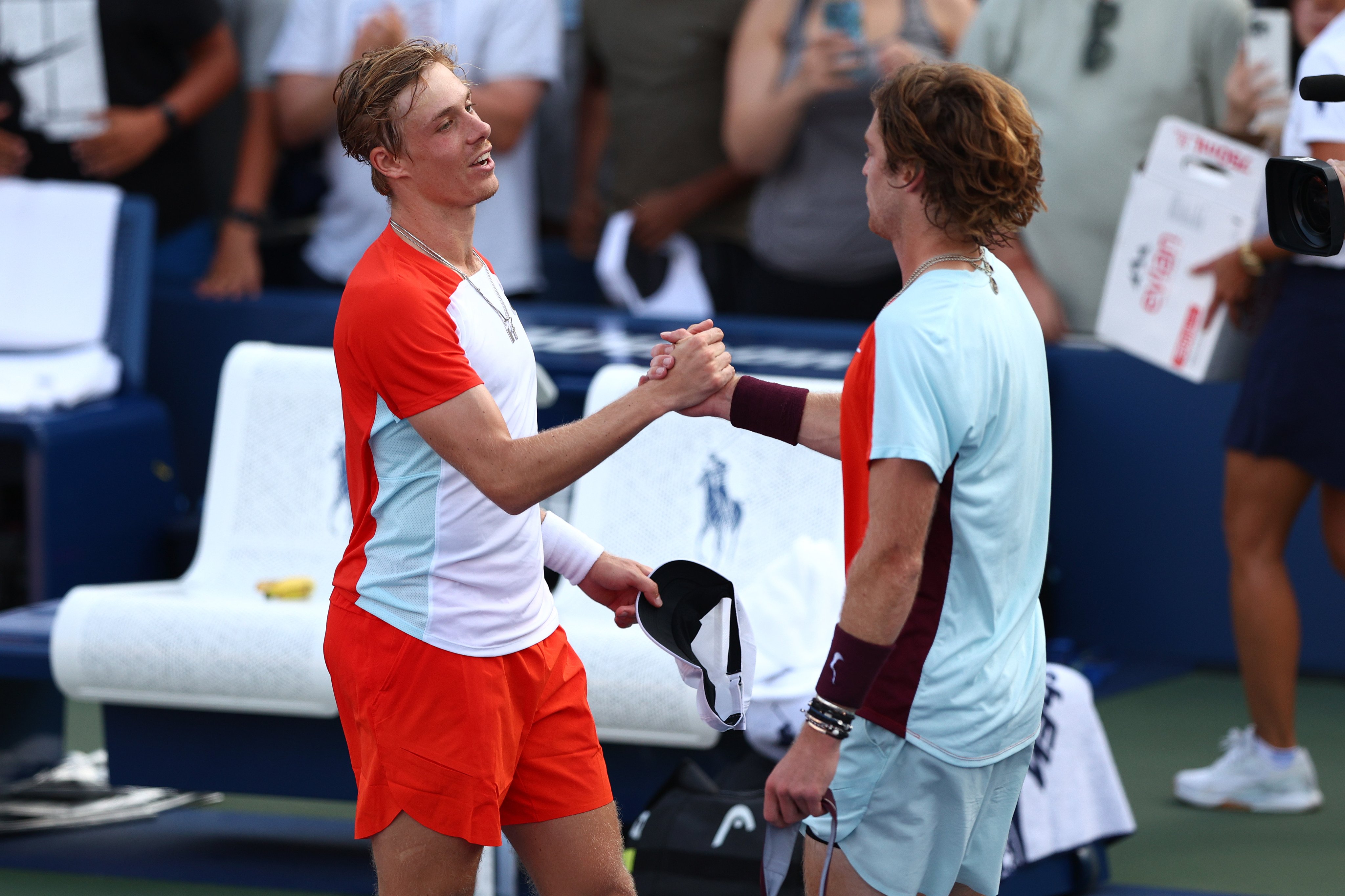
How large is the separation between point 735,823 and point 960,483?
Result: 4.27 feet

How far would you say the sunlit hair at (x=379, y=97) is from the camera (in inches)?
83.0

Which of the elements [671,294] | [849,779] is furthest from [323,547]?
[849,779]

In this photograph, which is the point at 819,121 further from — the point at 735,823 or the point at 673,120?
the point at 735,823

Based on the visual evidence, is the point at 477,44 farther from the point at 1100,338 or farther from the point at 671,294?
the point at 1100,338

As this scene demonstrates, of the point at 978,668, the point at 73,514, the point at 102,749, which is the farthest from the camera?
the point at 73,514

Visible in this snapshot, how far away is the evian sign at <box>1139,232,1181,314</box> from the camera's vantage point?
3.80 metres

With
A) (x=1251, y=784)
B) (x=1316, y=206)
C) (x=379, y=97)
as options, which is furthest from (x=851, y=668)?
(x=1251, y=784)

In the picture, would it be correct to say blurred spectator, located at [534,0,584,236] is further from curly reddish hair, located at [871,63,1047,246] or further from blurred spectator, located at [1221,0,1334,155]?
curly reddish hair, located at [871,63,1047,246]

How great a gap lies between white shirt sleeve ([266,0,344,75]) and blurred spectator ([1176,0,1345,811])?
8.85 ft

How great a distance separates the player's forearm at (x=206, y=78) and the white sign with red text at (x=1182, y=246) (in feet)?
9.27

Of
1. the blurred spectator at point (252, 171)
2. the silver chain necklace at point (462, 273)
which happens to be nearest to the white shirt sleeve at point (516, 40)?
the blurred spectator at point (252, 171)

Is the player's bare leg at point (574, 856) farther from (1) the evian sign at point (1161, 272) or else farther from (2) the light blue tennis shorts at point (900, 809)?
(1) the evian sign at point (1161, 272)

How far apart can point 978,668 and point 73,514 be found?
316cm

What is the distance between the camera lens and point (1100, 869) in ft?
10.5
